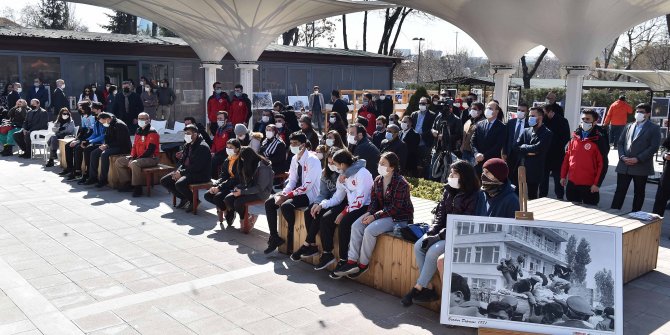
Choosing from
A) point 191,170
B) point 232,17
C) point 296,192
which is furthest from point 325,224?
point 232,17

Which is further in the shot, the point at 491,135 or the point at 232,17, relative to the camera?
the point at 232,17

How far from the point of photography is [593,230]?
461 cm

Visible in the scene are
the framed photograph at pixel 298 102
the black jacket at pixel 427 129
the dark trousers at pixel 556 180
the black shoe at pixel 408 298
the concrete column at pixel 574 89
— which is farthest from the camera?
the framed photograph at pixel 298 102

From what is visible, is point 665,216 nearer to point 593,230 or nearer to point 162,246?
point 593,230

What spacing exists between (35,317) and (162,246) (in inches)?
102

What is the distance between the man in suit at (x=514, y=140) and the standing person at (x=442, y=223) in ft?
15.9

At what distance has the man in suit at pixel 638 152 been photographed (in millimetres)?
9336

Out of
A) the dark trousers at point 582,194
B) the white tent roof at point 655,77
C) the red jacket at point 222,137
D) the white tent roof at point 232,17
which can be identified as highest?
the white tent roof at point 232,17

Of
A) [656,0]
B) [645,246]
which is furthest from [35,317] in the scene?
[656,0]

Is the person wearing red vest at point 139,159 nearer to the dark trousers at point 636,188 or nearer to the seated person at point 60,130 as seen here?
the seated person at point 60,130

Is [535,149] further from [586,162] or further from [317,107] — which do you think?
[317,107]

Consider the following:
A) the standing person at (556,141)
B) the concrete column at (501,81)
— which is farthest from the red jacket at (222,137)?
the concrete column at (501,81)

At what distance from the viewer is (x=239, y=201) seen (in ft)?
29.1

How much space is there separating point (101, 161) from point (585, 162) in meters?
9.57
